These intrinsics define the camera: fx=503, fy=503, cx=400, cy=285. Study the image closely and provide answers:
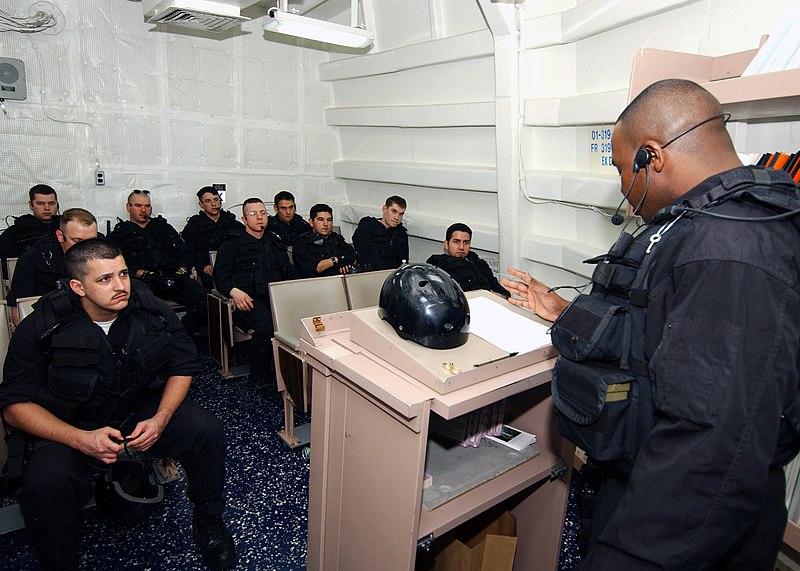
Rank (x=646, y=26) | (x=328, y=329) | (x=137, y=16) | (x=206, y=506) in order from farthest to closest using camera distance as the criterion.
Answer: (x=137, y=16)
(x=646, y=26)
(x=206, y=506)
(x=328, y=329)

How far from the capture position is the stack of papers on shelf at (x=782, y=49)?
1.56 meters

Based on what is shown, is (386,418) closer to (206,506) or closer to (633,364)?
(633,364)

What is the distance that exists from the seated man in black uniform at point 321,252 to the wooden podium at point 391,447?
2.67 meters

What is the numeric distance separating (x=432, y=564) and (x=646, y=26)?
2.96 metres

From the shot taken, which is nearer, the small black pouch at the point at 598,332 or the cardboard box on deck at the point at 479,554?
the small black pouch at the point at 598,332

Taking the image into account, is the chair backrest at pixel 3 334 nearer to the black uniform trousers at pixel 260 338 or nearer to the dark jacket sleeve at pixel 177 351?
the dark jacket sleeve at pixel 177 351

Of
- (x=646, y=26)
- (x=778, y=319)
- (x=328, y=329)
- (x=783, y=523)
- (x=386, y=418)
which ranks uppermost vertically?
(x=646, y=26)

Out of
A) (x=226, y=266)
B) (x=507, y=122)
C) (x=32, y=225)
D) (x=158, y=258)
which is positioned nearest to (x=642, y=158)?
(x=507, y=122)

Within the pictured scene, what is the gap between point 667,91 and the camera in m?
1.11

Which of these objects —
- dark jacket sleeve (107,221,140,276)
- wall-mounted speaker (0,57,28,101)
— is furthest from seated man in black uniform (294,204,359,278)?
wall-mounted speaker (0,57,28,101)

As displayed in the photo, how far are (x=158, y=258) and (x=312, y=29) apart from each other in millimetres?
2316

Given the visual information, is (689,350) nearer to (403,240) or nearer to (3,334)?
(3,334)

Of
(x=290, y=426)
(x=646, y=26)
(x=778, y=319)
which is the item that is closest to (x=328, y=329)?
(x=778, y=319)

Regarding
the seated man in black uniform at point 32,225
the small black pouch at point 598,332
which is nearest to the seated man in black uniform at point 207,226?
the seated man in black uniform at point 32,225
